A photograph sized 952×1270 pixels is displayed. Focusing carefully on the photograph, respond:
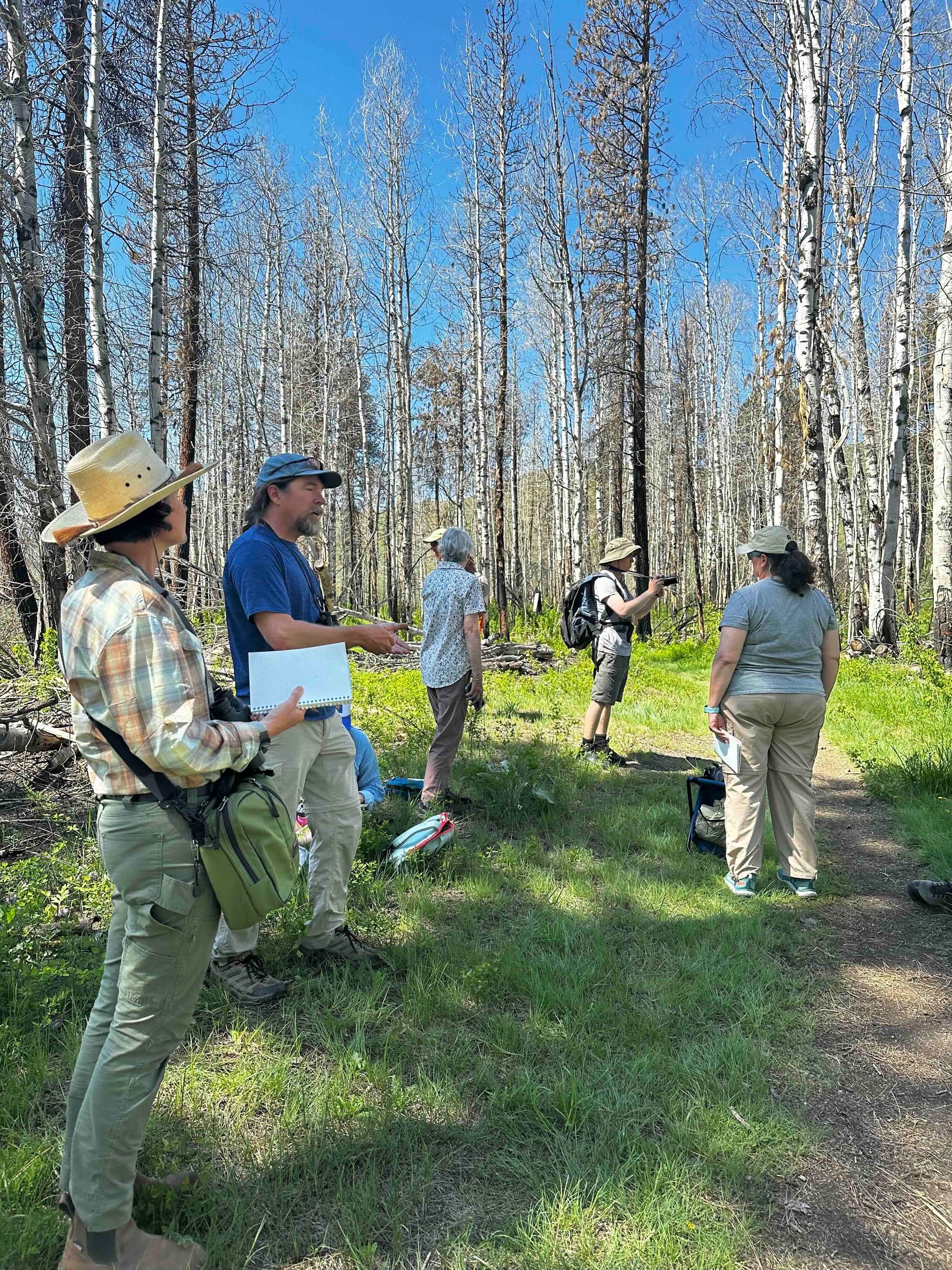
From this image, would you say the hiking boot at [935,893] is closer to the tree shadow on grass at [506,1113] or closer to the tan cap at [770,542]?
the tree shadow on grass at [506,1113]

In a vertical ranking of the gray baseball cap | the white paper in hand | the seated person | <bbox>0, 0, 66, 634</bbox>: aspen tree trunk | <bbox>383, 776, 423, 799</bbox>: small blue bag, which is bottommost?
<bbox>383, 776, 423, 799</bbox>: small blue bag

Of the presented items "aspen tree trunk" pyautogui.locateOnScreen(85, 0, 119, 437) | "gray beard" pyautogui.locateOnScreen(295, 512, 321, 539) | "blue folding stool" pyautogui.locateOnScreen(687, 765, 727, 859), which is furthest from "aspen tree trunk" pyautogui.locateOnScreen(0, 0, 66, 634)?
"blue folding stool" pyautogui.locateOnScreen(687, 765, 727, 859)

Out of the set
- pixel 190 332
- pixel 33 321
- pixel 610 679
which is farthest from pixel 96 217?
pixel 190 332

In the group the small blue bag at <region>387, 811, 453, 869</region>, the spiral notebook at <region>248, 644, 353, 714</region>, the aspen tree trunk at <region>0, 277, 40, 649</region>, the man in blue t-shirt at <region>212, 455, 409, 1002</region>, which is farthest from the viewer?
the aspen tree trunk at <region>0, 277, 40, 649</region>

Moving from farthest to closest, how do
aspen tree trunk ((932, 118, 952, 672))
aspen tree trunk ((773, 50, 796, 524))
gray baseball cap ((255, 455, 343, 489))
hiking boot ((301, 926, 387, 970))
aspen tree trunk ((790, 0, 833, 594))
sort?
aspen tree trunk ((773, 50, 796, 524)) < aspen tree trunk ((932, 118, 952, 672)) < aspen tree trunk ((790, 0, 833, 594)) < hiking boot ((301, 926, 387, 970)) < gray baseball cap ((255, 455, 343, 489))

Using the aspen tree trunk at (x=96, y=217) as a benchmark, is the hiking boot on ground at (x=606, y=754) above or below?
below

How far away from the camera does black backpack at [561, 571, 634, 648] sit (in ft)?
23.2

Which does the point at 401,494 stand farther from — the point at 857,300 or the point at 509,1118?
the point at 509,1118

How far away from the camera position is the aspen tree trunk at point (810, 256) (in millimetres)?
8039

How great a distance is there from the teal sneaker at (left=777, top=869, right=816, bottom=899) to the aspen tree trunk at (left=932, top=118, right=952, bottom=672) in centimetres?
557

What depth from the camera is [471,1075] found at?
2764 mm

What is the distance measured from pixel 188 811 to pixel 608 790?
493 cm

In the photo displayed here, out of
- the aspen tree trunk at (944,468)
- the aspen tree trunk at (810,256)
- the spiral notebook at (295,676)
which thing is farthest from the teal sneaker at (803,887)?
the aspen tree trunk at (944,468)

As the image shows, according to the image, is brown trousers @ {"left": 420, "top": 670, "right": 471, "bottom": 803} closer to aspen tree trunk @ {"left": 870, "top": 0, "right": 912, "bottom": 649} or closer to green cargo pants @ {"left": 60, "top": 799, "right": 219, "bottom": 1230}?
green cargo pants @ {"left": 60, "top": 799, "right": 219, "bottom": 1230}
